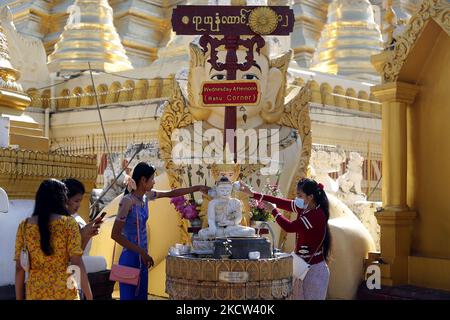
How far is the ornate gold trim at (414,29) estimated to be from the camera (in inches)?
225

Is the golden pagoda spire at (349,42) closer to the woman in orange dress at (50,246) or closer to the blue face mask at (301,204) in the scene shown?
the blue face mask at (301,204)

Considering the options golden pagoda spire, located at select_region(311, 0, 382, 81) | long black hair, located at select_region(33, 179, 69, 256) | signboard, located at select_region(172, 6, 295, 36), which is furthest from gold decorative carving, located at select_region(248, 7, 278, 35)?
golden pagoda spire, located at select_region(311, 0, 382, 81)

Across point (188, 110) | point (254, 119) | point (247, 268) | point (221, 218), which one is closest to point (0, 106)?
point (188, 110)

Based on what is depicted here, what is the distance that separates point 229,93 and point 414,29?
71.5 inches

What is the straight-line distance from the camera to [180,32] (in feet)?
17.6

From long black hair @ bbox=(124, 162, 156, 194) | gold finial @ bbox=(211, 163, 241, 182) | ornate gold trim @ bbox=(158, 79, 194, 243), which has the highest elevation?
ornate gold trim @ bbox=(158, 79, 194, 243)

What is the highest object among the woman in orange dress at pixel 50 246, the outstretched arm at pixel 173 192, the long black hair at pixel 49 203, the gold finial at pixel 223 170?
the gold finial at pixel 223 170

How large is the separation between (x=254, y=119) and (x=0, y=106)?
2415mm

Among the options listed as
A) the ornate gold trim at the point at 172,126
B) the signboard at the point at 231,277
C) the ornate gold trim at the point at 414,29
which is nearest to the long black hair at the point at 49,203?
the signboard at the point at 231,277

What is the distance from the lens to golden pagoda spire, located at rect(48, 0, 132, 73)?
14212mm

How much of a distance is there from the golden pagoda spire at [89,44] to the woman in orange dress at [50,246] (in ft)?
34.6

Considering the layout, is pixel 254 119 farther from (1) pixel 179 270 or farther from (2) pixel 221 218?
(1) pixel 179 270

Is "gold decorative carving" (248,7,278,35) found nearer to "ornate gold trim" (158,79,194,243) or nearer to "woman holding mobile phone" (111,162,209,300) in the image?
"ornate gold trim" (158,79,194,243)

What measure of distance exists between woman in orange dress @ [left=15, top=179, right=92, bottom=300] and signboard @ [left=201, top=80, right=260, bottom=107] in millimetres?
2211
